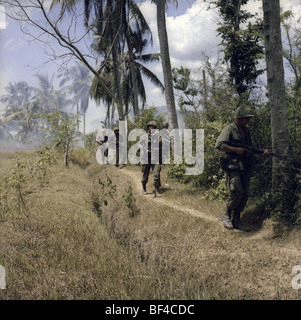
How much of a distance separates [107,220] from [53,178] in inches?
156

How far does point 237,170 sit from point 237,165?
0.09 meters

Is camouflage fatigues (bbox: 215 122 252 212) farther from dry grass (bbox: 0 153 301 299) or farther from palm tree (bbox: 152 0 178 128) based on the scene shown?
palm tree (bbox: 152 0 178 128)

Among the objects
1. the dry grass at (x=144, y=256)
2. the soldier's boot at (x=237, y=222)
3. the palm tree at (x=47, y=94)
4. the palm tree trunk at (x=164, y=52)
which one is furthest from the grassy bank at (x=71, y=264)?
the palm tree at (x=47, y=94)

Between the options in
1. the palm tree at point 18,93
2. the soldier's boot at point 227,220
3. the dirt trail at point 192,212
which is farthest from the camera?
the palm tree at point 18,93

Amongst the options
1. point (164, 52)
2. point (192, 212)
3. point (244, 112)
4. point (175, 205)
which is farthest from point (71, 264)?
point (164, 52)

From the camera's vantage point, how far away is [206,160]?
7.62 m

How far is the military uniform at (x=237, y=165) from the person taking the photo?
478 centimetres

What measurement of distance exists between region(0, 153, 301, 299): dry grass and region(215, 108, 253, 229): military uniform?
22.4 inches

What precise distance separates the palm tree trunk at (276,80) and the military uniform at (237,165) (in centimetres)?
48

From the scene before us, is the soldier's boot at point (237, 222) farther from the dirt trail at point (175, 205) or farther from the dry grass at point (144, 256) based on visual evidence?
the dirt trail at point (175, 205)

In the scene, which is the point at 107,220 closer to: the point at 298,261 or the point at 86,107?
the point at 298,261
